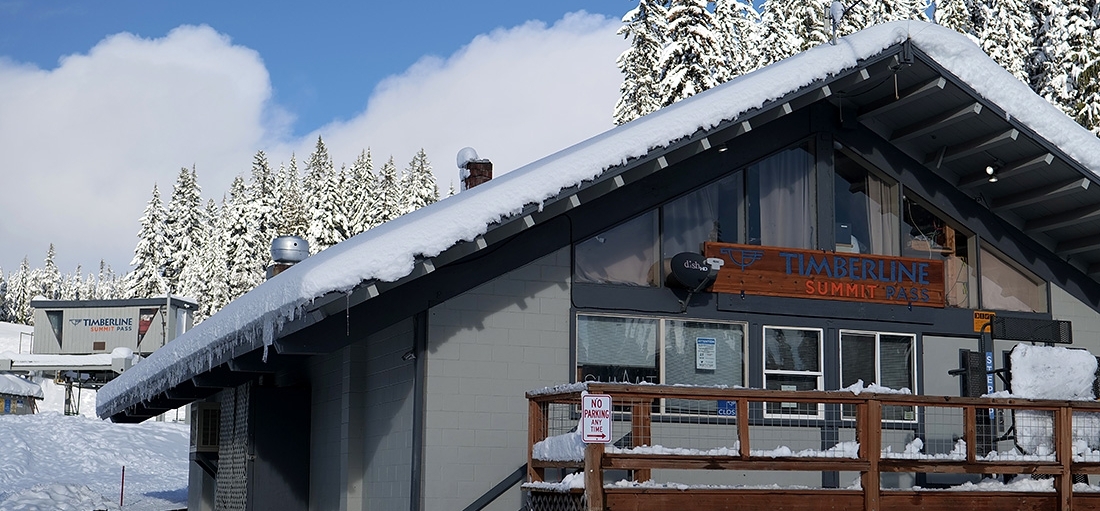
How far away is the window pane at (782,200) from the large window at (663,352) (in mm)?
1092

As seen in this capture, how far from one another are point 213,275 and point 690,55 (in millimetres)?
47035

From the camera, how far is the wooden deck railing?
932 cm

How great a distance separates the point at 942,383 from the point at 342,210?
49708mm

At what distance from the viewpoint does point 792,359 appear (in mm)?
12445

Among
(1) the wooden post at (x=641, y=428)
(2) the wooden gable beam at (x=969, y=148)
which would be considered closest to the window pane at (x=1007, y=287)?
(2) the wooden gable beam at (x=969, y=148)

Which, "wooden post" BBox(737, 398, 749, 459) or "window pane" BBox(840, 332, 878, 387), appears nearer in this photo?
"wooden post" BBox(737, 398, 749, 459)

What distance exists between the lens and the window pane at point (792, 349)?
1234 cm

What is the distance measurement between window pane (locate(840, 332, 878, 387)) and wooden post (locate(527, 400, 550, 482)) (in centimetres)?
378

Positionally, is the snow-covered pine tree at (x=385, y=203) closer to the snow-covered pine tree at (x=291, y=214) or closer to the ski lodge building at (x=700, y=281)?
the snow-covered pine tree at (x=291, y=214)

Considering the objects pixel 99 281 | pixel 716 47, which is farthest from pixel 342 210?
pixel 99 281

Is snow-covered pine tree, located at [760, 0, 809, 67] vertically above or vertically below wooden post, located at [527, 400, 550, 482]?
above

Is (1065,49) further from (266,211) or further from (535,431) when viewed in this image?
(266,211)

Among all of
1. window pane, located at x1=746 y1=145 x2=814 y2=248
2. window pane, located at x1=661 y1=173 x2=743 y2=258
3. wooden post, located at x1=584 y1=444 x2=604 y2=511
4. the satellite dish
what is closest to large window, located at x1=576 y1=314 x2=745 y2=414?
the satellite dish

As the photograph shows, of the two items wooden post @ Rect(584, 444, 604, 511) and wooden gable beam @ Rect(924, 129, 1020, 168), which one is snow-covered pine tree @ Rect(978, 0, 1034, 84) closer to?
wooden gable beam @ Rect(924, 129, 1020, 168)
